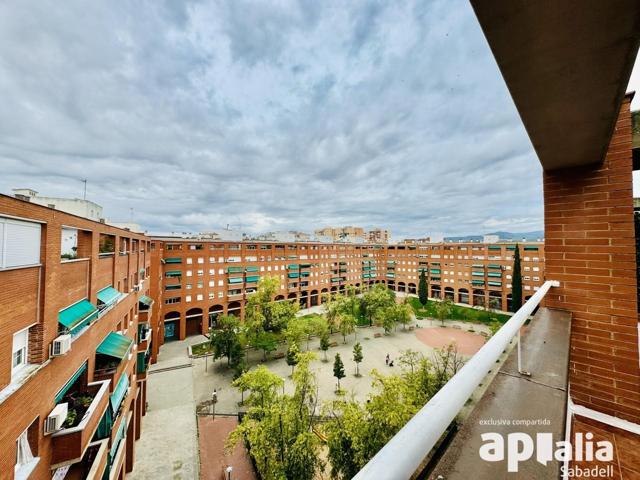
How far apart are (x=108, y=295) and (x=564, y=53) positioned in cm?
1186

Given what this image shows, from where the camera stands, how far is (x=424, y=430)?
0.66m

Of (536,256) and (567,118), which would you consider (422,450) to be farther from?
(536,256)

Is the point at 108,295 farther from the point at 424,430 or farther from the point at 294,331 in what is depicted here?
the point at 294,331

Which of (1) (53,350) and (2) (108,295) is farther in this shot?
(2) (108,295)

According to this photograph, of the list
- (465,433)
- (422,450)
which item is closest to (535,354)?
(465,433)

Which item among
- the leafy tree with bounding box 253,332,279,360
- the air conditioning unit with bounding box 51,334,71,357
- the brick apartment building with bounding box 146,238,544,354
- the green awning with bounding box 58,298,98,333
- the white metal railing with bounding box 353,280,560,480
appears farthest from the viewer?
the brick apartment building with bounding box 146,238,544,354

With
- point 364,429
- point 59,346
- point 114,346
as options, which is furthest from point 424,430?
point 114,346

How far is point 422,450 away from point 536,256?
45.9 meters

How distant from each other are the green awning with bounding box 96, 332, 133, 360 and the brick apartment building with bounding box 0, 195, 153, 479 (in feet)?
0.11

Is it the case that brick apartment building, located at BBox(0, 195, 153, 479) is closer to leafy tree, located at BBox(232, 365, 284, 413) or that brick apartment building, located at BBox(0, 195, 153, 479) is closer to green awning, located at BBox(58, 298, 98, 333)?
green awning, located at BBox(58, 298, 98, 333)

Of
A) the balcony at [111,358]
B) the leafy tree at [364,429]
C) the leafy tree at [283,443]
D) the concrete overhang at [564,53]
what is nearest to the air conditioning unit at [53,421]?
the balcony at [111,358]

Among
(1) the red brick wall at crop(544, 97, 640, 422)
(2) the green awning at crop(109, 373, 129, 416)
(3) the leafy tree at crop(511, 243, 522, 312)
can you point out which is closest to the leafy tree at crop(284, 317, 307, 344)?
Answer: (2) the green awning at crop(109, 373, 129, 416)

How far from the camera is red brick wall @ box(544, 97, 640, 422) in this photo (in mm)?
2793

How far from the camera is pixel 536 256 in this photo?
119ft
